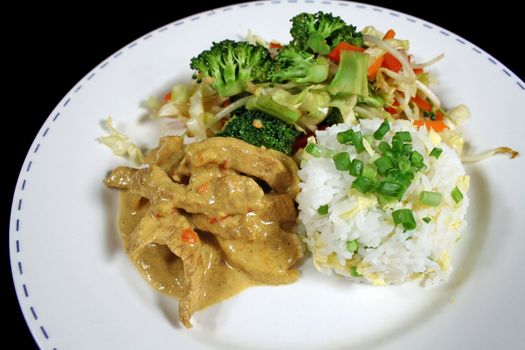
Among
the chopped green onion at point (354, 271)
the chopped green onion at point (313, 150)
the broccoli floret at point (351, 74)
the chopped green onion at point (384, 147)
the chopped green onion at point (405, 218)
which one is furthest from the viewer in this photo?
the broccoli floret at point (351, 74)

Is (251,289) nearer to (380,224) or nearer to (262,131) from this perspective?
(380,224)

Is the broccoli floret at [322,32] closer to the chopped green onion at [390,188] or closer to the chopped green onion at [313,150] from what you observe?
the chopped green onion at [313,150]

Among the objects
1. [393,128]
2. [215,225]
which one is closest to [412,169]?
[393,128]

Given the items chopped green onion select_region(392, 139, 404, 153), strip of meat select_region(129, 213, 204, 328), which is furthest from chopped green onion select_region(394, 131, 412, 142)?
strip of meat select_region(129, 213, 204, 328)

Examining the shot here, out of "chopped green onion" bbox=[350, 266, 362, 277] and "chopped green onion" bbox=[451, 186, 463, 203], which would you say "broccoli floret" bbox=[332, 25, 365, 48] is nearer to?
"chopped green onion" bbox=[451, 186, 463, 203]

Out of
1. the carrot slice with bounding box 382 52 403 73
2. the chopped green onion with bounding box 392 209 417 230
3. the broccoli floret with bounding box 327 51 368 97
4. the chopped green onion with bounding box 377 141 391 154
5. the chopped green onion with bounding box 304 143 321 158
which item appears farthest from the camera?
the carrot slice with bounding box 382 52 403 73

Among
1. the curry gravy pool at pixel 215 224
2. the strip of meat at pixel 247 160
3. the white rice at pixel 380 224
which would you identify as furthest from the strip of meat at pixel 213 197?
the white rice at pixel 380 224
